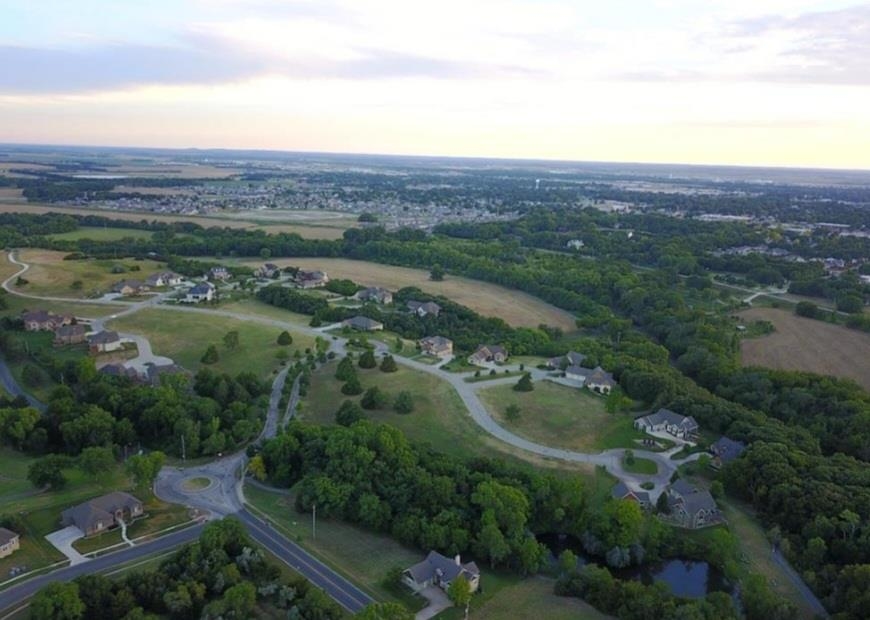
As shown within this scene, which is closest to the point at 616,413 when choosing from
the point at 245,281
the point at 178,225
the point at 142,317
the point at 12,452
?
the point at 12,452

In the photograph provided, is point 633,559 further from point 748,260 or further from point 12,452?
point 748,260

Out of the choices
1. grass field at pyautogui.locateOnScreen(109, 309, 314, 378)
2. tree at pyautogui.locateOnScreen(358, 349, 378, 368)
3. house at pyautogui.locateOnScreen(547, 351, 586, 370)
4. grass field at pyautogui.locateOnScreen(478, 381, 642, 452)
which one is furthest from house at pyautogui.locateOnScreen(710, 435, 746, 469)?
grass field at pyautogui.locateOnScreen(109, 309, 314, 378)

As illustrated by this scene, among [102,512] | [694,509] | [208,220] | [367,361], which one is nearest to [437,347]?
[367,361]

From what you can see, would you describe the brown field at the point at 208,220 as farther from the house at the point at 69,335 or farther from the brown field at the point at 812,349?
the brown field at the point at 812,349

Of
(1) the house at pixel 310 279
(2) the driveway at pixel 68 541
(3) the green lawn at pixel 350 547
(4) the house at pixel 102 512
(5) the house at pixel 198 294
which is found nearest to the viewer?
(3) the green lawn at pixel 350 547

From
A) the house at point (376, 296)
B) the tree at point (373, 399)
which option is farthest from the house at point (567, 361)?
the house at point (376, 296)

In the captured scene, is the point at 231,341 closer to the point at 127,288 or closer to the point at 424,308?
the point at 424,308

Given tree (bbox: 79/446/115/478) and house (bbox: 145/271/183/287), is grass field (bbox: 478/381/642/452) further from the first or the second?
house (bbox: 145/271/183/287)
